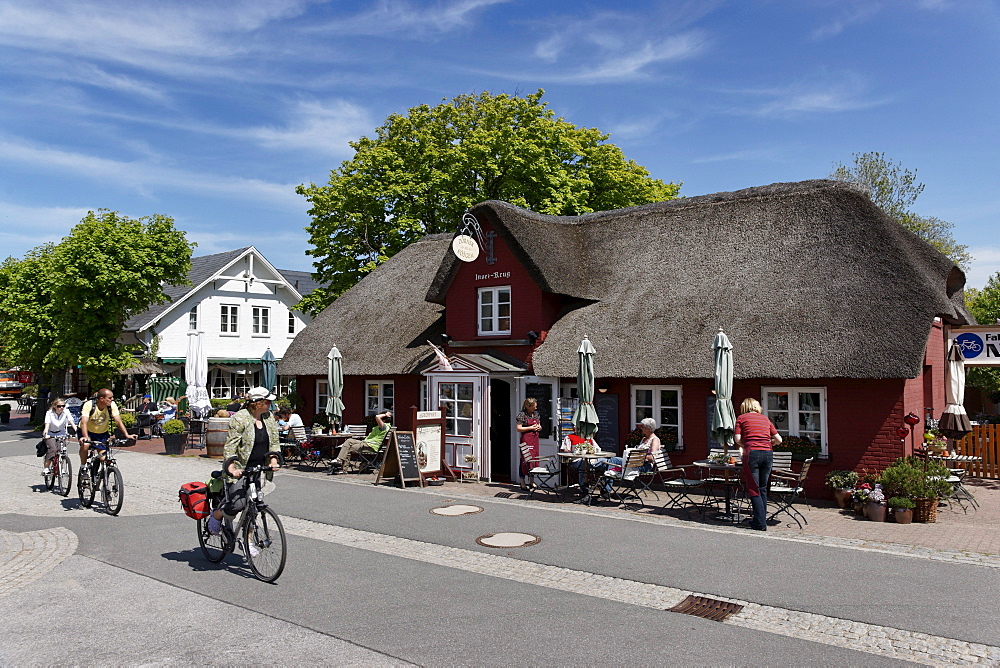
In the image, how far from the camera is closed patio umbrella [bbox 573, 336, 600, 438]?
47.0ft

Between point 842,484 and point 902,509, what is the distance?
4.65 feet

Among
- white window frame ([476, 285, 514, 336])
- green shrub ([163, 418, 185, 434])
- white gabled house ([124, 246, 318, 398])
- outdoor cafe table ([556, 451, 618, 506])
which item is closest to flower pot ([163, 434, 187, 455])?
green shrub ([163, 418, 185, 434])

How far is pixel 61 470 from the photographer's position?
47.9 feet

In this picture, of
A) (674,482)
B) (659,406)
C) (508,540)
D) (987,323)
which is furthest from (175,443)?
(987,323)

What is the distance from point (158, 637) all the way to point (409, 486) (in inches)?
373

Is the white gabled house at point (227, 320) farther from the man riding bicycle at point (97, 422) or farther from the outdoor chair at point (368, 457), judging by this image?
the man riding bicycle at point (97, 422)

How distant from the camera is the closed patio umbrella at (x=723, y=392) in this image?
1294 cm

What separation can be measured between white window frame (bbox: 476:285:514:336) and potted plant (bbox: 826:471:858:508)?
773 cm

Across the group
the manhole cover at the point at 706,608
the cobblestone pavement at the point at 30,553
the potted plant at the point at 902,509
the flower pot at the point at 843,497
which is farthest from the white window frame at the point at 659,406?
the cobblestone pavement at the point at 30,553

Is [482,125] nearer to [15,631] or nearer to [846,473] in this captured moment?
[846,473]

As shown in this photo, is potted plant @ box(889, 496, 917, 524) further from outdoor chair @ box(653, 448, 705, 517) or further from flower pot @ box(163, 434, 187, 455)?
flower pot @ box(163, 434, 187, 455)

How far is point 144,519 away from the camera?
12.0 m

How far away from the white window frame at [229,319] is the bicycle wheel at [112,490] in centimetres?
3040

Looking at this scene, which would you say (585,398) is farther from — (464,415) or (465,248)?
(465,248)
